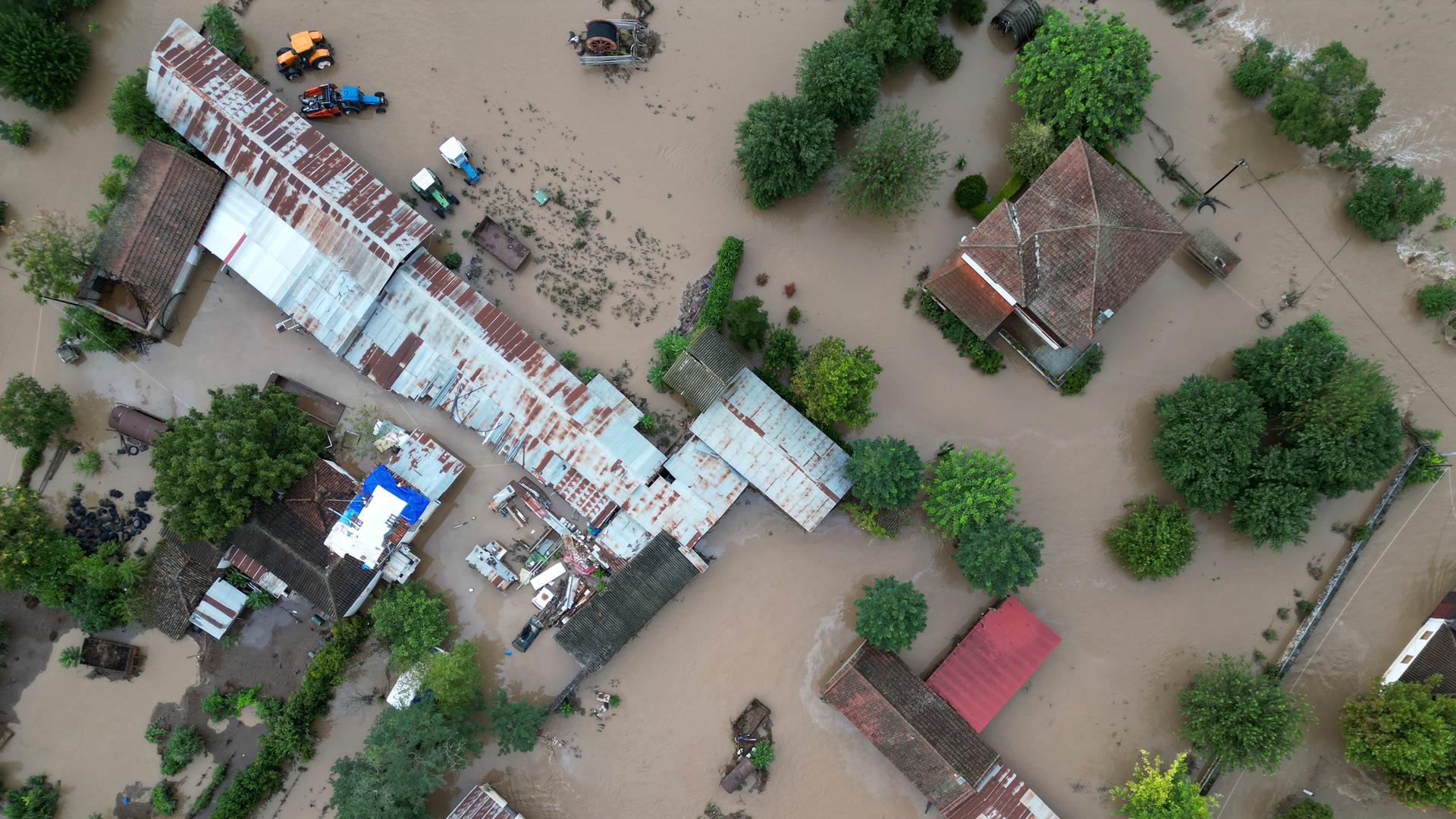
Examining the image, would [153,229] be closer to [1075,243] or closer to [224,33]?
[224,33]

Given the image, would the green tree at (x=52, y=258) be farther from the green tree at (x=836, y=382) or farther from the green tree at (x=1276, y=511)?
the green tree at (x=1276, y=511)

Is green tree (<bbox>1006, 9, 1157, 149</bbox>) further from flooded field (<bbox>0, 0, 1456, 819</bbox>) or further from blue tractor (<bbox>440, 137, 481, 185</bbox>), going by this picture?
blue tractor (<bbox>440, 137, 481, 185</bbox>)

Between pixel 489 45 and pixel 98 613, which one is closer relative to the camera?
pixel 98 613

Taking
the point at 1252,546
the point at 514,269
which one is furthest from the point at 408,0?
the point at 1252,546

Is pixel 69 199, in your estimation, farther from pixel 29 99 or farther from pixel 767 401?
pixel 767 401

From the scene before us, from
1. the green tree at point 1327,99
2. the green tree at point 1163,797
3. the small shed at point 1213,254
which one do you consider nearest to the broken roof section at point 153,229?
the small shed at point 1213,254

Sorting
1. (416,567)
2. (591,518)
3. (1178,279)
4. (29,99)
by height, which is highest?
(1178,279)
